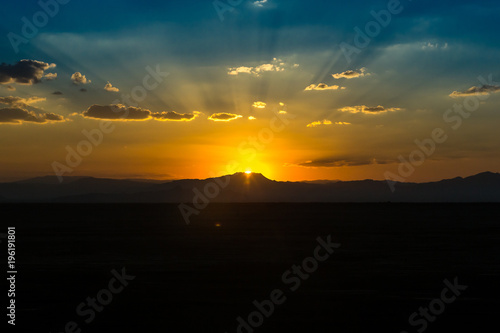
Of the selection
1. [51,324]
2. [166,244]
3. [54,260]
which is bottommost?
[51,324]

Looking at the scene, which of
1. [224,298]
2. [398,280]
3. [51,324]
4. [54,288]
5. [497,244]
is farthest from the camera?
[497,244]

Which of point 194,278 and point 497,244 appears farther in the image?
point 497,244

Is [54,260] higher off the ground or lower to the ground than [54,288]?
higher

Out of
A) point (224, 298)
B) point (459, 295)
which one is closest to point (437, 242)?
point (459, 295)

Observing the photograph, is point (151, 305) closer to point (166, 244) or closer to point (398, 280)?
point (398, 280)

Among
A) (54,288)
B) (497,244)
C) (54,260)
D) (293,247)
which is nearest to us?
(54,288)

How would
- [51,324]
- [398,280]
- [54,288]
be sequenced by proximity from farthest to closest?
[398,280], [54,288], [51,324]

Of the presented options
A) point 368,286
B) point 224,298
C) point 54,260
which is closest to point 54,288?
point 224,298

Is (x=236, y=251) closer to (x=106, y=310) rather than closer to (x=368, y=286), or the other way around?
(x=368, y=286)

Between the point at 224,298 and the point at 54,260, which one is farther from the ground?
the point at 54,260
